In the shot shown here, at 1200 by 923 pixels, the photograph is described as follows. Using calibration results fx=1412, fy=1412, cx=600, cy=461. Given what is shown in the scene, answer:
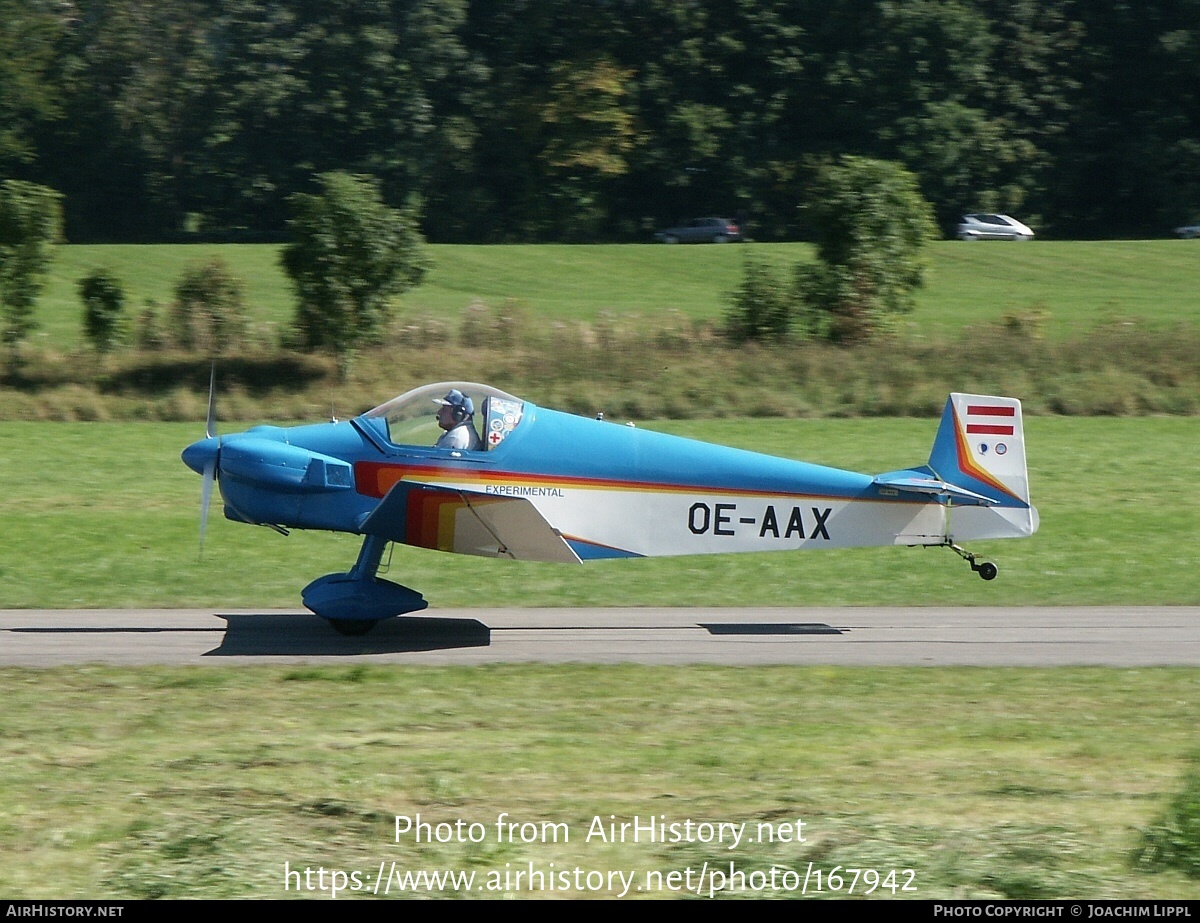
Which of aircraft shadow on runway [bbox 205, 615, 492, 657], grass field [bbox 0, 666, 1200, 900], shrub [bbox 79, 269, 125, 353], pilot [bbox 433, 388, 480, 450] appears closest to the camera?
grass field [bbox 0, 666, 1200, 900]

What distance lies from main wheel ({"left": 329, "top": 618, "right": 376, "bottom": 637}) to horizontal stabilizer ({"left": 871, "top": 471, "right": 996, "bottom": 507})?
4860mm

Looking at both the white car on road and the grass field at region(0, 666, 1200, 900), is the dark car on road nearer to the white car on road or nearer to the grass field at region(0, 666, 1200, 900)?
the white car on road

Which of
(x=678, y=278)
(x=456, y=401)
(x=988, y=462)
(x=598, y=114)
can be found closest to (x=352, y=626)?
(x=456, y=401)

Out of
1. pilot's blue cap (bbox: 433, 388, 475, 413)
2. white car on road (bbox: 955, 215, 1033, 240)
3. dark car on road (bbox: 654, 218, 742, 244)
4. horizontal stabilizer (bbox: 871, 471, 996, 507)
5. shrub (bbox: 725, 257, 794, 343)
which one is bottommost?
dark car on road (bbox: 654, 218, 742, 244)

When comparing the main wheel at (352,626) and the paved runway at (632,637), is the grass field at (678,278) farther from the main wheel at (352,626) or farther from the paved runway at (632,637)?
the main wheel at (352,626)

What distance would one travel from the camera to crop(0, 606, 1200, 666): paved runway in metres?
12.3

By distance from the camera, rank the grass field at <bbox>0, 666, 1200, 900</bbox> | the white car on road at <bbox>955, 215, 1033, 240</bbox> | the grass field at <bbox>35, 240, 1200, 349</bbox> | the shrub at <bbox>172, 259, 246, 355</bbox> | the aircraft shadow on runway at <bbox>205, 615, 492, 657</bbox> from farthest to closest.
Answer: the white car on road at <bbox>955, 215, 1033, 240</bbox>, the grass field at <bbox>35, 240, 1200, 349</bbox>, the shrub at <bbox>172, 259, 246, 355</bbox>, the aircraft shadow on runway at <bbox>205, 615, 492, 657</bbox>, the grass field at <bbox>0, 666, 1200, 900</bbox>

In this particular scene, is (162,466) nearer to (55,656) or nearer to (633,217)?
(55,656)

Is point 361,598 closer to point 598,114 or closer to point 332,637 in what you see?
point 332,637

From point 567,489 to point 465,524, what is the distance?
40.8 inches

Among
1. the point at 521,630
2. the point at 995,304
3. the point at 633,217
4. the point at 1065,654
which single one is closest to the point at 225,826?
the point at 521,630

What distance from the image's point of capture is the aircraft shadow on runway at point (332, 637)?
1249cm

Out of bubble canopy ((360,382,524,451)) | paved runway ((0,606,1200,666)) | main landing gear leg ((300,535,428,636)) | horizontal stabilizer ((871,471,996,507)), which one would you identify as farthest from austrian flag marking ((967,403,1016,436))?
main landing gear leg ((300,535,428,636))

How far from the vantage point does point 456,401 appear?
504 inches
